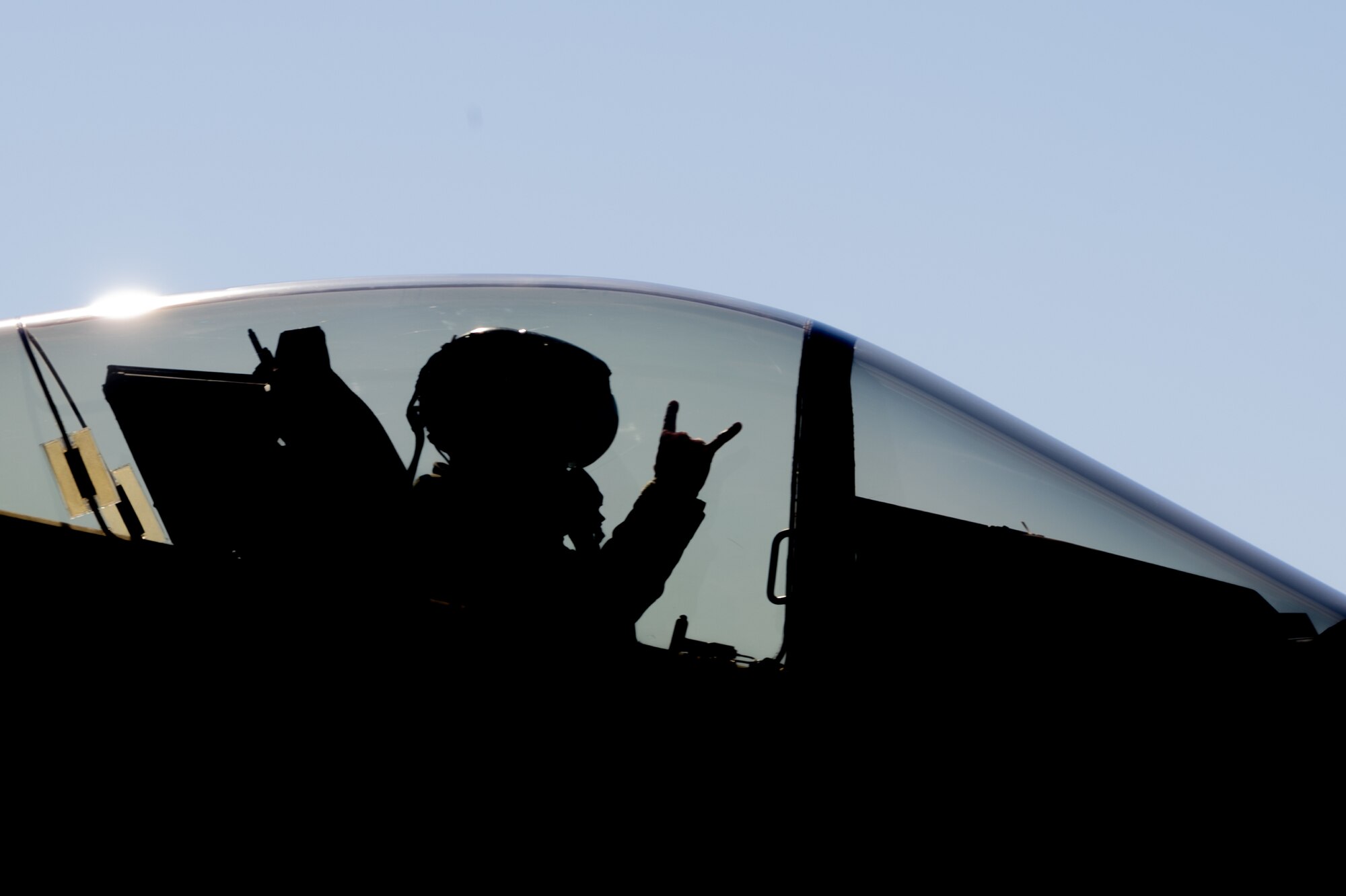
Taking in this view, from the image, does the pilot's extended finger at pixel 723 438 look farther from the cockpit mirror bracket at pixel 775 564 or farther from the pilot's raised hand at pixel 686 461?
the cockpit mirror bracket at pixel 775 564

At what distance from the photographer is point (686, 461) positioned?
121 inches

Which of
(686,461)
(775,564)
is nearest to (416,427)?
(686,461)

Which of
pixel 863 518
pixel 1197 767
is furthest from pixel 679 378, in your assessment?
pixel 1197 767

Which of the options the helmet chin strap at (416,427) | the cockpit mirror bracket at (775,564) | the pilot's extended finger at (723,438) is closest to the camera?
the cockpit mirror bracket at (775,564)

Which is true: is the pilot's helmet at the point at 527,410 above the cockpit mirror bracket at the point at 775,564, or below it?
above

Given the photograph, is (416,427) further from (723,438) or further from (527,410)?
(723,438)

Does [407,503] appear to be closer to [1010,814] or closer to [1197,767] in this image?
[1010,814]

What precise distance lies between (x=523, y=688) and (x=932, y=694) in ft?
2.97

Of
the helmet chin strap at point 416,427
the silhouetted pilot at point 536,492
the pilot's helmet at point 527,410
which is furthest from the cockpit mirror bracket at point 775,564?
the helmet chin strap at point 416,427

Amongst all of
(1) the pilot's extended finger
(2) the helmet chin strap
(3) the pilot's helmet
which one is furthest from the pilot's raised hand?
(2) the helmet chin strap

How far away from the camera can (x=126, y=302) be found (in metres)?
3.64

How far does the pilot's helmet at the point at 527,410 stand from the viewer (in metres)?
3.25

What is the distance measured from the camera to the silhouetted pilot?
2943 mm

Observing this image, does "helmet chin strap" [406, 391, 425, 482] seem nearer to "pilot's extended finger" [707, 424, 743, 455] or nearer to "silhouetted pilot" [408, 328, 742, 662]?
"silhouetted pilot" [408, 328, 742, 662]
